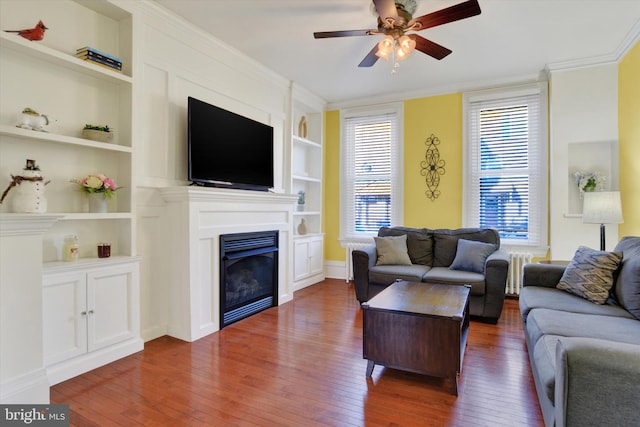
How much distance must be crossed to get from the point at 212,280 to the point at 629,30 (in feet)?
15.6

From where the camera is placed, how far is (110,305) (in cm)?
264

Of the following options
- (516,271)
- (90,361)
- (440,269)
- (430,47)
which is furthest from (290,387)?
(516,271)

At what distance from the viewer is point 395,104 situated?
531 cm

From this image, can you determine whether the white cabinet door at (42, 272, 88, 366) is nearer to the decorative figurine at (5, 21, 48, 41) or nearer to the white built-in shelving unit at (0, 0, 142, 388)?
the white built-in shelving unit at (0, 0, 142, 388)

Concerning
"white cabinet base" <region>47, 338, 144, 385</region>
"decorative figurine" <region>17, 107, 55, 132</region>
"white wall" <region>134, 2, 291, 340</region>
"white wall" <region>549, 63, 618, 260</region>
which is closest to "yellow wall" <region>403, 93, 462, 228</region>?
"white wall" <region>549, 63, 618, 260</region>

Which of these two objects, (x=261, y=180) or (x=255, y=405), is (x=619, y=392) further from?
(x=261, y=180)

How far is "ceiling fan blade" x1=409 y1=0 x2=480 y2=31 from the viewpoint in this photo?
2246mm

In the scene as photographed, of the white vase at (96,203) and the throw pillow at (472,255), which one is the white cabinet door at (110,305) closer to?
the white vase at (96,203)

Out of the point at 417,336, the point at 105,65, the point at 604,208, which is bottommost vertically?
the point at 417,336

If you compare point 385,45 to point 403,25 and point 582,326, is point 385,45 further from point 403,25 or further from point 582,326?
point 582,326

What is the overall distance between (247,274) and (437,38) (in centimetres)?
320

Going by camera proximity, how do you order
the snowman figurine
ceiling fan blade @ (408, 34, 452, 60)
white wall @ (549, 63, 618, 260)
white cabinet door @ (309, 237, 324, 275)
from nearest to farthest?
the snowman figurine → ceiling fan blade @ (408, 34, 452, 60) → white wall @ (549, 63, 618, 260) → white cabinet door @ (309, 237, 324, 275)

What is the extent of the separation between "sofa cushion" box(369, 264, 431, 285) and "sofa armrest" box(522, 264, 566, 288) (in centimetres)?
104

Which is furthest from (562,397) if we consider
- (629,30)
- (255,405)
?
(629,30)
